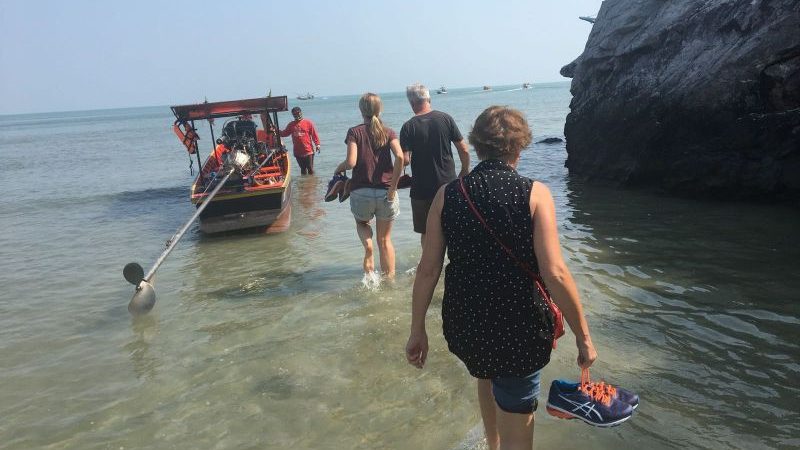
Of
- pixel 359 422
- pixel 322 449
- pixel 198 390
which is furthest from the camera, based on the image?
pixel 198 390

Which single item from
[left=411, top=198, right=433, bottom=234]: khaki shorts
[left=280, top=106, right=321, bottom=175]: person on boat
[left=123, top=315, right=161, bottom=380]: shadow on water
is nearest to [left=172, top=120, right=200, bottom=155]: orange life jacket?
[left=280, top=106, right=321, bottom=175]: person on boat

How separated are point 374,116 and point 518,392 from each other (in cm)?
398

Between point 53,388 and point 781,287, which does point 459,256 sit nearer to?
point 53,388

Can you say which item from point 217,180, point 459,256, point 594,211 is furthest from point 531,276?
point 217,180

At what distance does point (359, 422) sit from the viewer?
3924 mm

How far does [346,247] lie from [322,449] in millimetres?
5471

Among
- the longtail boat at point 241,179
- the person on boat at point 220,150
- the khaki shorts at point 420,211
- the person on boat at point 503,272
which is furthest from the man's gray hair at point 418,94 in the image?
the person on boat at point 220,150

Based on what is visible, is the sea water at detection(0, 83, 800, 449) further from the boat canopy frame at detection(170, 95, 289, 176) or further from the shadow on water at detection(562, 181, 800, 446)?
the boat canopy frame at detection(170, 95, 289, 176)

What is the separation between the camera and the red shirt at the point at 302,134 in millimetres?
16453

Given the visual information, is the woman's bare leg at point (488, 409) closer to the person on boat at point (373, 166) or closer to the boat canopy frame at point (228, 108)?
the person on boat at point (373, 166)

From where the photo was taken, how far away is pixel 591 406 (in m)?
2.57

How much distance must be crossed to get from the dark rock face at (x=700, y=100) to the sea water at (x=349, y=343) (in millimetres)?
793

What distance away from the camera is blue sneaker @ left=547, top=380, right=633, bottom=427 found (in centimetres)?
255

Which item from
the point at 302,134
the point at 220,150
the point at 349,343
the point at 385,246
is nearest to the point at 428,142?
the point at 385,246
